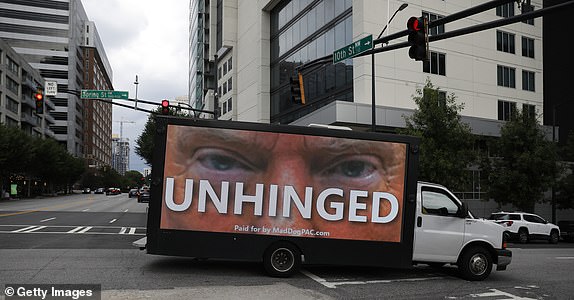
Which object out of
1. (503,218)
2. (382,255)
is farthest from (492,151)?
(382,255)

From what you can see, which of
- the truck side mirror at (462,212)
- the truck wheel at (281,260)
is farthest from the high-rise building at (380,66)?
the truck wheel at (281,260)

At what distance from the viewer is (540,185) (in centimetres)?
2780

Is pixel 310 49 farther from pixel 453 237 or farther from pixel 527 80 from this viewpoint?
pixel 453 237

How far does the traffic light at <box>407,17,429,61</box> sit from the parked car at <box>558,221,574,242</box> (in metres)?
20.5

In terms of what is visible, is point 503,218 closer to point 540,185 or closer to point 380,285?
point 540,185

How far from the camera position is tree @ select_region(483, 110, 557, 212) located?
27.4m

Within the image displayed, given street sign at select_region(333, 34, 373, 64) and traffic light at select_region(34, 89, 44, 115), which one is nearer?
street sign at select_region(333, 34, 373, 64)

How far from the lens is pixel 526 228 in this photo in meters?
24.4

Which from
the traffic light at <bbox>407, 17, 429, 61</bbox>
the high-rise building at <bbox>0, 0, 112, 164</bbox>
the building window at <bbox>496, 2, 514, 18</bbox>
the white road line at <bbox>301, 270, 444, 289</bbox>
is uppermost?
the high-rise building at <bbox>0, 0, 112, 164</bbox>

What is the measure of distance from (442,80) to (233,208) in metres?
28.6

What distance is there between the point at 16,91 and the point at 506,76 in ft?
253

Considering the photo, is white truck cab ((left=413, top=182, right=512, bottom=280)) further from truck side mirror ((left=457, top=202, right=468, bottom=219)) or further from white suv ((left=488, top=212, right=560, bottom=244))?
white suv ((left=488, top=212, right=560, bottom=244))

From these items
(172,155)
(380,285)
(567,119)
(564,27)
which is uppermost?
(564,27)

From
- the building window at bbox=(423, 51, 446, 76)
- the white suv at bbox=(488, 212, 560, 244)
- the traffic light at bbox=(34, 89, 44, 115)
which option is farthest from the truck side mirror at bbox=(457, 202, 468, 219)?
the building window at bbox=(423, 51, 446, 76)
